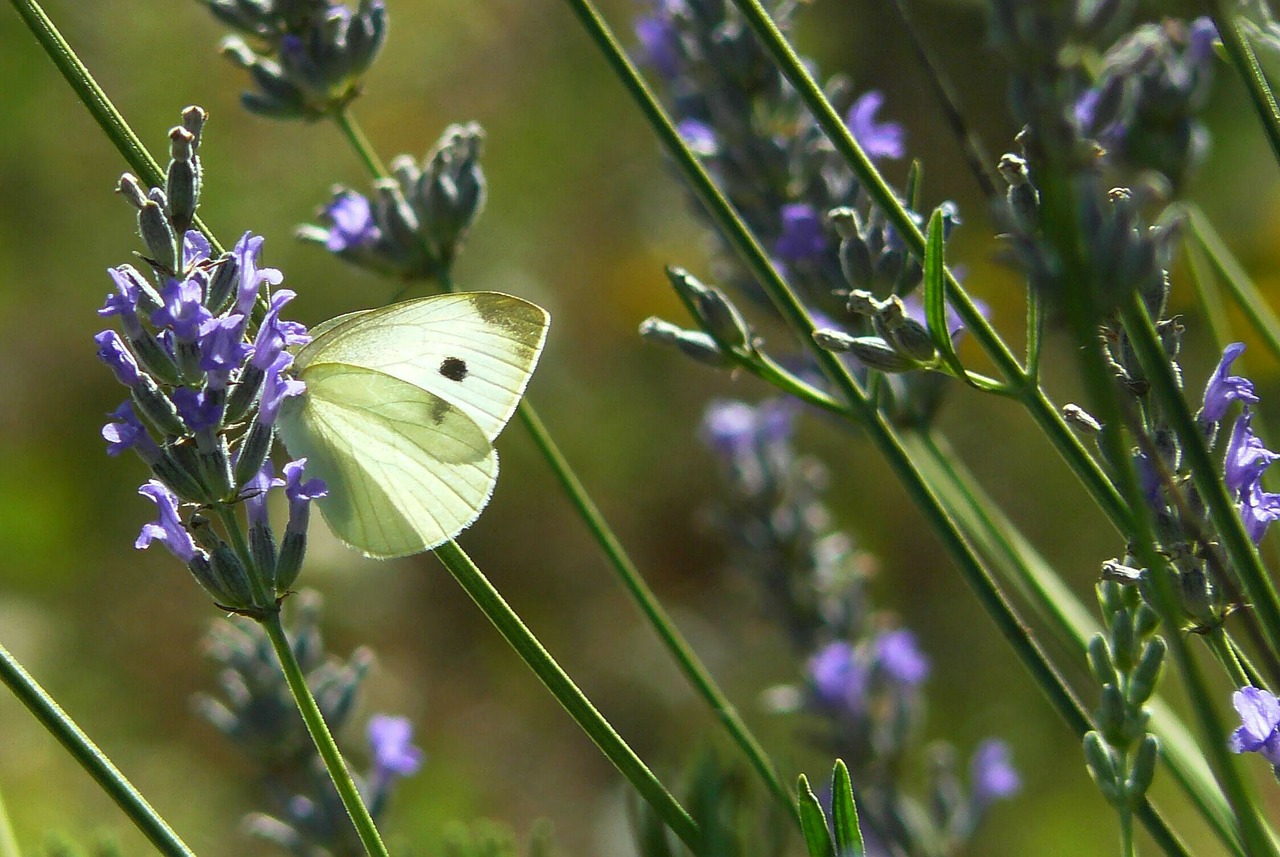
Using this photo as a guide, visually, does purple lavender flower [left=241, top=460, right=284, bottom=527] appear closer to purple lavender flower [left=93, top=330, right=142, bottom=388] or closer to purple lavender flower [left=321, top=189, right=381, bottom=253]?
purple lavender flower [left=93, top=330, right=142, bottom=388]

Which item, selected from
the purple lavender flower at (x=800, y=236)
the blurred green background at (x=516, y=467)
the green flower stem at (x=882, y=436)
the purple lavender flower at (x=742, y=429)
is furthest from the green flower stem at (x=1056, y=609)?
the blurred green background at (x=516, y=467)

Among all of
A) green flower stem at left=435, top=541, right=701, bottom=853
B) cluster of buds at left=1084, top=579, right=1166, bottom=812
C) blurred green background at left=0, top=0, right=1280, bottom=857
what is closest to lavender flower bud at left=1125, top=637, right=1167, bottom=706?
cluster of buds at left=1084, top=579, right=1166, bottom=812

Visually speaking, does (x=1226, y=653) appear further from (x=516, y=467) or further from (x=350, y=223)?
(x=516, y=467)

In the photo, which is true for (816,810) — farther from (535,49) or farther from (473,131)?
(535,49)

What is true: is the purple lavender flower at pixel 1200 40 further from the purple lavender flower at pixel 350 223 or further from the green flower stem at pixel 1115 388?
the purple lavender flower at pixel 350 223

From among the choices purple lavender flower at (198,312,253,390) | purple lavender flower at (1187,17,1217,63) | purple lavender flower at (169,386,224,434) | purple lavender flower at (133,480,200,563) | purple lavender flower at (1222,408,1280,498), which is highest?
purple lavender flower at (198,312,253,390)

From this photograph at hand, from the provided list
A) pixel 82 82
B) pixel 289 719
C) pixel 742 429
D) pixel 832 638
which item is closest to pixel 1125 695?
pixel 82 82
